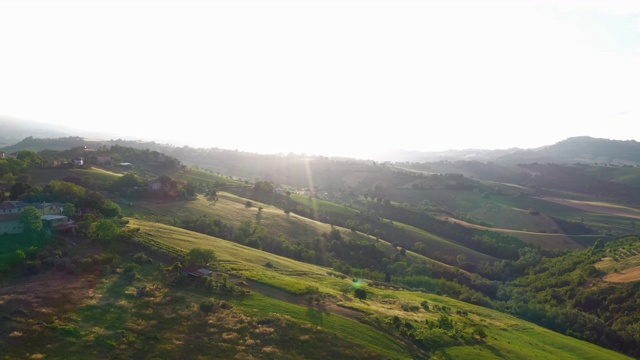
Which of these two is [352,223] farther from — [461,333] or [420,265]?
[461,333]

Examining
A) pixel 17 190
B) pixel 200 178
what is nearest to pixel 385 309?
pixel 17 190

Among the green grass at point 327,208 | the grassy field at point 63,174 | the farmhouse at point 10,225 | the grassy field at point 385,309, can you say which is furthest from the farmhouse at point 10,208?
the green grass at point 327,208

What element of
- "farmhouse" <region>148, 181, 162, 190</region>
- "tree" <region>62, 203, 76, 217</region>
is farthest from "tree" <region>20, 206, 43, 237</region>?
"farmhouse" <region>148, 181, 162, 190</region>

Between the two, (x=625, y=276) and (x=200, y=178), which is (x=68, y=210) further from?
(x=625, y=276)

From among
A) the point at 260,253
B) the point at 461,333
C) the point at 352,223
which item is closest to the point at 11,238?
the point at 260,253

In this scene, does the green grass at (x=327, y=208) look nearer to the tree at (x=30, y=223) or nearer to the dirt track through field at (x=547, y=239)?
the dirt track through field at (x=547, y=239)

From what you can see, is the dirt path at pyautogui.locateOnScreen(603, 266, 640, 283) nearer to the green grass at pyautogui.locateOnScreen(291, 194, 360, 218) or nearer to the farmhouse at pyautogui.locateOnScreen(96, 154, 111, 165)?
the green grass at pyautogui.locateOnScreen(291, 194, 360, 218)
